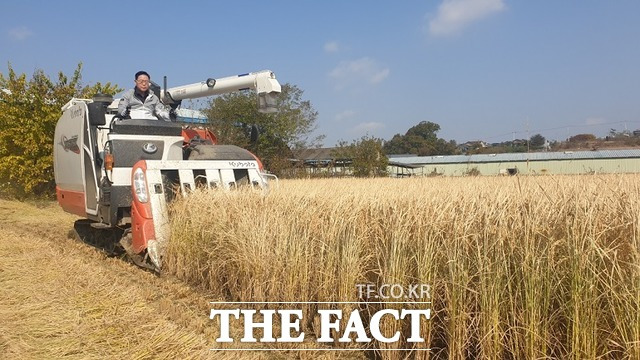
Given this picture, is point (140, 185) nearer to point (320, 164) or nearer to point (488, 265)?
point (488, 265)

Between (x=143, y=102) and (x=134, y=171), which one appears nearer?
(x=134, y=171)

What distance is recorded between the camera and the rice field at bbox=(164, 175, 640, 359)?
239cm

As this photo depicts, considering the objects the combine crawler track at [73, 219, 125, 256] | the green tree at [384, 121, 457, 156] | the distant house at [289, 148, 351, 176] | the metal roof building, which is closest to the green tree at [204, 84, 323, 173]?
the distant house at [289, 148, 351, 176]

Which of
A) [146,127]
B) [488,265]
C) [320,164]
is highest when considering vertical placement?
[146,127]

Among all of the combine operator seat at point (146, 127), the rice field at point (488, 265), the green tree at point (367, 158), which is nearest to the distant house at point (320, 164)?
the green tree at point (367, 158)

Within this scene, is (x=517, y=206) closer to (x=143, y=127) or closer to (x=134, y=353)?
(x=134, y=353)

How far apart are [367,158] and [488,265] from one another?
30166 mm

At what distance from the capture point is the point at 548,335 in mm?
2518

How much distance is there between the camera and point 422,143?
3292 inches

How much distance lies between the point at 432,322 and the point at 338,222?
1.16m

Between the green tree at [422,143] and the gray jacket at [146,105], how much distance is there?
73.4m

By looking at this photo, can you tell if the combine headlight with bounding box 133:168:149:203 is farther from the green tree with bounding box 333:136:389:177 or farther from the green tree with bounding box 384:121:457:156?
the green tree with bounding box 384:121:457:156

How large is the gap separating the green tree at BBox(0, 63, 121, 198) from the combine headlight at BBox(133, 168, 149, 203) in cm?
958

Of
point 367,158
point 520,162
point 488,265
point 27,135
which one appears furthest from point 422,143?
point 488,265
